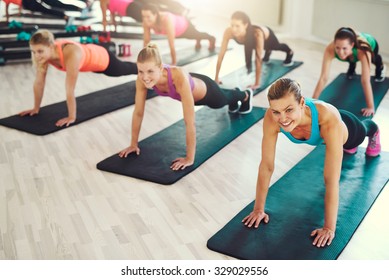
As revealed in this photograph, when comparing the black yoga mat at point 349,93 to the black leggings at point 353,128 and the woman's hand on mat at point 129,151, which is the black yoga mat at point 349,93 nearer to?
the black leggings at point 353,128

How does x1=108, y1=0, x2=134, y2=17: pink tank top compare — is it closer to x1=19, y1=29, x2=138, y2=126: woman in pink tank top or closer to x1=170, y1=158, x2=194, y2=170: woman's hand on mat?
x1=19, y1=29, x2=138, y2=126: woman in pink tank top

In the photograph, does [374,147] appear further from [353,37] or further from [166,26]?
[166,26]

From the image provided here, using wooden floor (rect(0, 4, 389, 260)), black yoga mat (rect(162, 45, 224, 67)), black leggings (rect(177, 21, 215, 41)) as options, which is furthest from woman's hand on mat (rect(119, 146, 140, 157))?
black leggings (rect(177, 21, 215, 41))

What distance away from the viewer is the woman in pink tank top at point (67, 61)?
3018 mm

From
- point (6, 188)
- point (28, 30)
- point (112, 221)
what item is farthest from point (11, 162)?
point (28, 30)

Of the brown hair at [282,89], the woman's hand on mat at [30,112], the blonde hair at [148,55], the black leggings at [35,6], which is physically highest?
the brown hair at [282,89]

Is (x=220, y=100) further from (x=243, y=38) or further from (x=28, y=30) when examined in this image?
(x=28, y=30)

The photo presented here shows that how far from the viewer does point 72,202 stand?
237cm

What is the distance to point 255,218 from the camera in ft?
6.89

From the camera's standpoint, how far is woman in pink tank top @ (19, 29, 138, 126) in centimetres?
302

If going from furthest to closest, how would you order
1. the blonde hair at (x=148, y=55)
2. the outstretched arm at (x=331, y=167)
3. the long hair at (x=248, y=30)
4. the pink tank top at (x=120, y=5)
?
the pink tank top at (x=120, y=5) → the long hair at (x=248, y=30) → the blonde hair at (x=148, y=55) → the outstretched arm at (x=331, y=167)

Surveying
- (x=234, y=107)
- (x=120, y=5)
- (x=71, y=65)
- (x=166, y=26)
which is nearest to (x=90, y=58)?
(x=71, y=65)

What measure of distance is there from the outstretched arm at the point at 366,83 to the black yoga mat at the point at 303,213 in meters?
0.63

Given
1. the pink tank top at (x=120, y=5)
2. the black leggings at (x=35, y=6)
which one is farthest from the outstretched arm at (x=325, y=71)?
the black leggings at (x=35, y=6)
